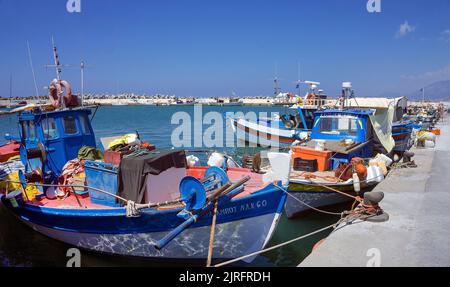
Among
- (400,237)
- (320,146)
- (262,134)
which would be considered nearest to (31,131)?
(320,146)

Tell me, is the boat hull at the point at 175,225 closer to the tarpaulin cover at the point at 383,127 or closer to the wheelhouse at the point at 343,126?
the wheelhouse at the point at 343,126

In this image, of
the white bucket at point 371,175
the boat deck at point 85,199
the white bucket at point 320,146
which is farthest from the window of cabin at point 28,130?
the white bucket at point 371,175

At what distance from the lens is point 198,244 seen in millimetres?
8094

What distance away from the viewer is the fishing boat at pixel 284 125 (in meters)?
24.0

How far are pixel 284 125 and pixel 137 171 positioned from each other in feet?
67.1

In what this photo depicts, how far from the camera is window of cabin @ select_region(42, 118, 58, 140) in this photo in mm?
10961

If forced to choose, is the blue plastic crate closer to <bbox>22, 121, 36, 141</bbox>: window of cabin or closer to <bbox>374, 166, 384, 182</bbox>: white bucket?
<bbox>22, 121, 36, 141</bbox>: window of cabin

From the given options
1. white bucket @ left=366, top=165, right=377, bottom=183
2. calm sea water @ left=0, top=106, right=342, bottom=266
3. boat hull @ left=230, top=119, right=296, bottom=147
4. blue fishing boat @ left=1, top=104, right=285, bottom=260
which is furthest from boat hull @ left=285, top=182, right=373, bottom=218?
boat hull @ left=230, top=119, right=296, bottom=147

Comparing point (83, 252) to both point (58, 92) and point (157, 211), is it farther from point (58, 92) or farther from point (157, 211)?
Result: point (58, 92)

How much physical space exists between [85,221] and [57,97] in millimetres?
5332

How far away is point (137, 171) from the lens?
7.95 metres
